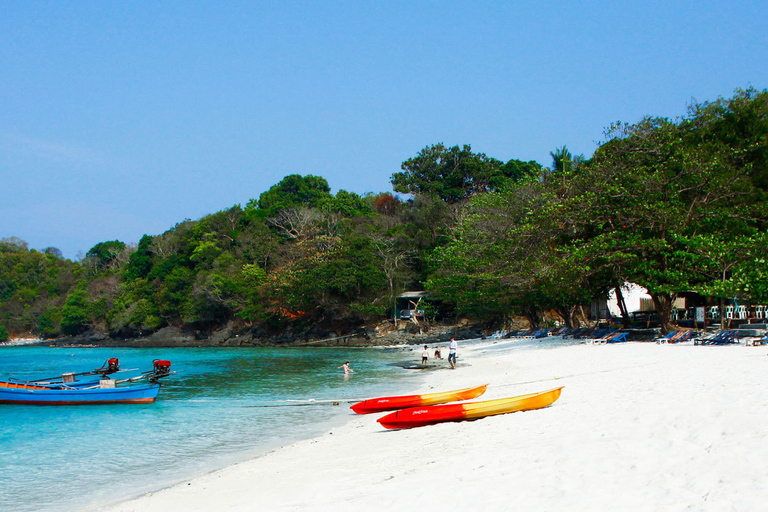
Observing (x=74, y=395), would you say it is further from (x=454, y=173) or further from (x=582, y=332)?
(x=454, y=173)

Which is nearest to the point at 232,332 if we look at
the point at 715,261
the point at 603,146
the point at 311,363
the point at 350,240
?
the point at 350,240

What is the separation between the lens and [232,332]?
60.2 metres

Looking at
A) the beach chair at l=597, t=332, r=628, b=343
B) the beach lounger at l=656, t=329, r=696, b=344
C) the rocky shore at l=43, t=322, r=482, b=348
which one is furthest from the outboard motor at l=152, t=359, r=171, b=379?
the rocky shore at l=43, t=322, r=482, b=348

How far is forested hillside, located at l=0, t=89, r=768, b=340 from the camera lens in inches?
909

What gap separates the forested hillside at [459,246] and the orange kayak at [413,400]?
462 inches

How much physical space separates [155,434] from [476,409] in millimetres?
7989

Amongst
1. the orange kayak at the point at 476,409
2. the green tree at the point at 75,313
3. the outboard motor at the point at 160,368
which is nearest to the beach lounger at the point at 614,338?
the orange kayak at the point at 476,409

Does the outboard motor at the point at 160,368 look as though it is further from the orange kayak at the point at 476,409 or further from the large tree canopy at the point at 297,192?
the large tree canopy at the point at 297,192

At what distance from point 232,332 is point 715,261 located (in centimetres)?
4930

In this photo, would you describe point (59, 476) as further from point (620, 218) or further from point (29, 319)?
point (29, 319)

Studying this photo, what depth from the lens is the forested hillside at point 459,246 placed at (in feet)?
75.8

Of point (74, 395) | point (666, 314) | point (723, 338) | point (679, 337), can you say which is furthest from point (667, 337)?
point (74, 395)

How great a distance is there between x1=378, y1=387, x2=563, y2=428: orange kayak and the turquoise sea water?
2976 millimetres

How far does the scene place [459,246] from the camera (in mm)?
38719
